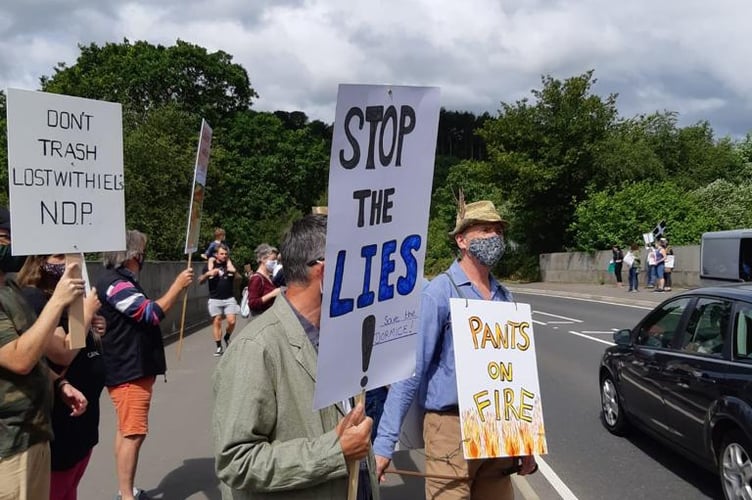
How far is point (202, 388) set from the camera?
29.5 ft

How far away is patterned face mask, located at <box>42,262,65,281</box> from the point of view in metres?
3.64

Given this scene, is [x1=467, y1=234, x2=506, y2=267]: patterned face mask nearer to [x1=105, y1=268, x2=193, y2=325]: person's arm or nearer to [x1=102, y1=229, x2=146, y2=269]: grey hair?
[x1=105, y1=268, x2=193, y2=325]: person's arm

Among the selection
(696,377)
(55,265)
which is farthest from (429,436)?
(696,377)

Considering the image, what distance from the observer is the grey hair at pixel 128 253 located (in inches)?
177

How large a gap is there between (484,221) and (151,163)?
17.1 metres

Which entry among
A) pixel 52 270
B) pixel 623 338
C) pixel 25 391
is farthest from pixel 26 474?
pixel 623 338

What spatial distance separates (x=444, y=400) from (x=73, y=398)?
1.84m

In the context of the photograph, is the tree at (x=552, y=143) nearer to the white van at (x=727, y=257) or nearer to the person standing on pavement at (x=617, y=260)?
the person standing on pavement at (x=617, y=260)

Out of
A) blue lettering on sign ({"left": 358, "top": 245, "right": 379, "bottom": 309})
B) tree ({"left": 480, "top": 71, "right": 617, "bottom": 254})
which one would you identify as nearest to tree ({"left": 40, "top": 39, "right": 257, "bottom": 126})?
tree ({"left": 480, "top": 71, "right": 617, "bottom": 254})

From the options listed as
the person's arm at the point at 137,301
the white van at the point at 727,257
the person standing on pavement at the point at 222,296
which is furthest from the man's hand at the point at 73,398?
the white van at the point at 727,257

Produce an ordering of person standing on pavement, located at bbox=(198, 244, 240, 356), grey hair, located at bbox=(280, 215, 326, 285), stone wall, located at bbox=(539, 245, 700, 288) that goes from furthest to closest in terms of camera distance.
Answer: stone wall, located at bbox=(539, 245, 700, 288)
person standing on pavement, located at bbox=(198, 244, 240, 356)
grey hair, located at bbox=(280, 215, 326, 285)

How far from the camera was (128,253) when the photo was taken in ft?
14.9

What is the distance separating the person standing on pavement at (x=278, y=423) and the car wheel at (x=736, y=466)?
11.0 ft

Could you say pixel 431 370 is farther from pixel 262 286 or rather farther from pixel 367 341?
pixel 262 286
